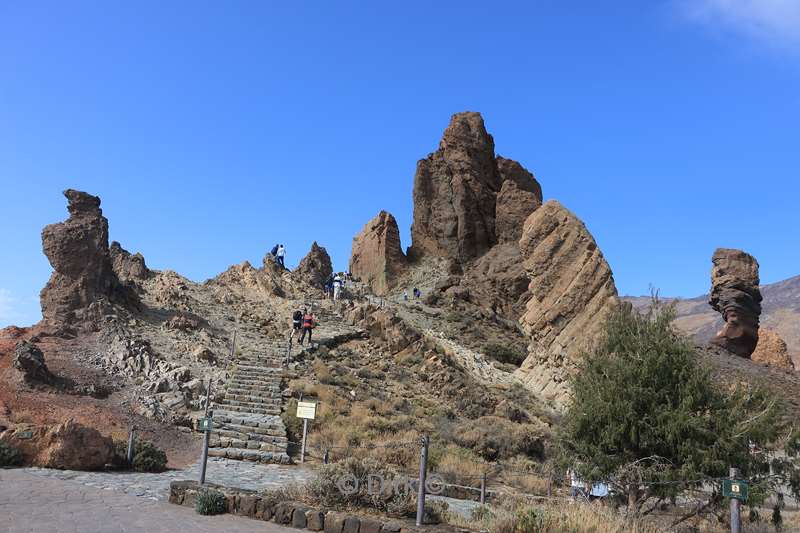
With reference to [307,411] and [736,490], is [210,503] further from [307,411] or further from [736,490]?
[736,490]

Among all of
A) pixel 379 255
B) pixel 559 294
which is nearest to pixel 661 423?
pixel 559 294

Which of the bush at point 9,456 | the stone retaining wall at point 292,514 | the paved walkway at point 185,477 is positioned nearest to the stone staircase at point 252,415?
the paved walkway at point 185,477

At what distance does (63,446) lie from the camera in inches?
507

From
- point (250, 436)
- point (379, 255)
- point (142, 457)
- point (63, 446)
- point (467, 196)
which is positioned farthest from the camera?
point (467, 196)

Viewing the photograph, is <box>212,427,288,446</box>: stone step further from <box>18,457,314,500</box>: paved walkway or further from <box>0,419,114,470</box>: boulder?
<box>0,419,114,470</box>: boulder

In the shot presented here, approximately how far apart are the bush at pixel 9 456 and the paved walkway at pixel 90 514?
1.41 metres

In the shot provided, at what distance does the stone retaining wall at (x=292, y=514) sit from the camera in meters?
8.73

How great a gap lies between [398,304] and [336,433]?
30.8 meters

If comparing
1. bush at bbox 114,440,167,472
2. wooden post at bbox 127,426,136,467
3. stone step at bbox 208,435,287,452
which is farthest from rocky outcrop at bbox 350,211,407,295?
wooden post at bbox 127,426,136,467

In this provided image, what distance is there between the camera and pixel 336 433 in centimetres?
1878

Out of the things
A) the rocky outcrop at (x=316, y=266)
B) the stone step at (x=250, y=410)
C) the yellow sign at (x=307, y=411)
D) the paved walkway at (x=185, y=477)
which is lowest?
the paved walkway at (x=185, y=477)

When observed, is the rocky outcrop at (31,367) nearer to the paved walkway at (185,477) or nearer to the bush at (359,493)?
the paved walkway at (185,477)

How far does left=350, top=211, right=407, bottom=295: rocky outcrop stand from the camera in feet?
216

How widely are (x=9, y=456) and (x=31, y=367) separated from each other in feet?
22.1
